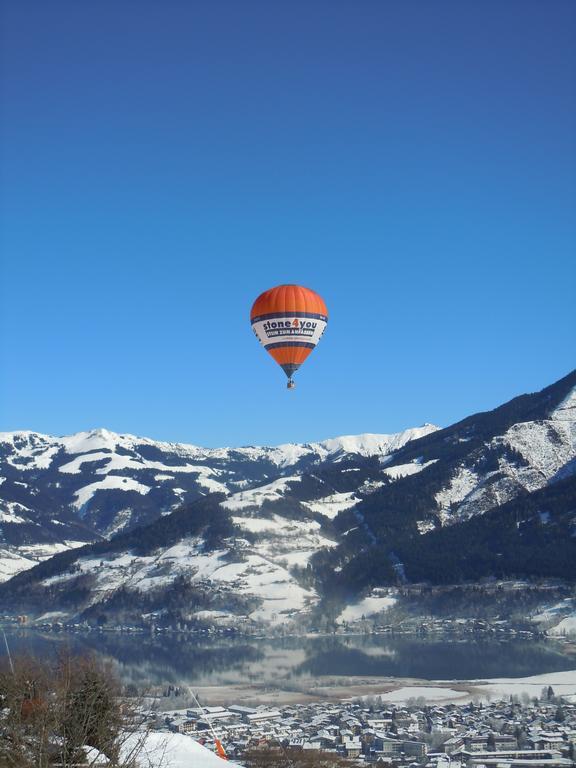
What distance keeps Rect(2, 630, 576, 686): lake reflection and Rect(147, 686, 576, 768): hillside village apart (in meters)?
29.0

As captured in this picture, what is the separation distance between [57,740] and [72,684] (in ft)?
19.5

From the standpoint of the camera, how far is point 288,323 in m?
82.1

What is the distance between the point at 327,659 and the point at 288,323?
103267 millimetres

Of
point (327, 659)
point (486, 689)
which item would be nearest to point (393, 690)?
point (486, 689)

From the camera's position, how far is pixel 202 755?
1663 inches

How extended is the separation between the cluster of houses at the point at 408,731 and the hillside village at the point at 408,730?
88 mm

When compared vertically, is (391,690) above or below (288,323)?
below

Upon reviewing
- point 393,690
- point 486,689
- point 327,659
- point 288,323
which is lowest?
point 486,689

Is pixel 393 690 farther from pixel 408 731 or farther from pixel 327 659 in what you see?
pixel 327 659

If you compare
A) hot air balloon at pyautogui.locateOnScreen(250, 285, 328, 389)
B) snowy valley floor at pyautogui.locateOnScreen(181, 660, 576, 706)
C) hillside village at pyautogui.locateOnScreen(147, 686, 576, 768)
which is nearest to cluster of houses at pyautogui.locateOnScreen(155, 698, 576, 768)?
hillside village at pyautogui.locateOnScreen(147, 686, 576, 768)

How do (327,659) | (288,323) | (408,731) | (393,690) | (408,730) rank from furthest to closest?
(327,659) < (393,690) < (408,730) < (408,731) < (288,323)

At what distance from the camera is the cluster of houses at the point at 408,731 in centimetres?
8856

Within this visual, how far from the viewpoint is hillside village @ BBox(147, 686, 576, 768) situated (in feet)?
291

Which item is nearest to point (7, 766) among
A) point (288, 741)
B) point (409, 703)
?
point (288, 741)
